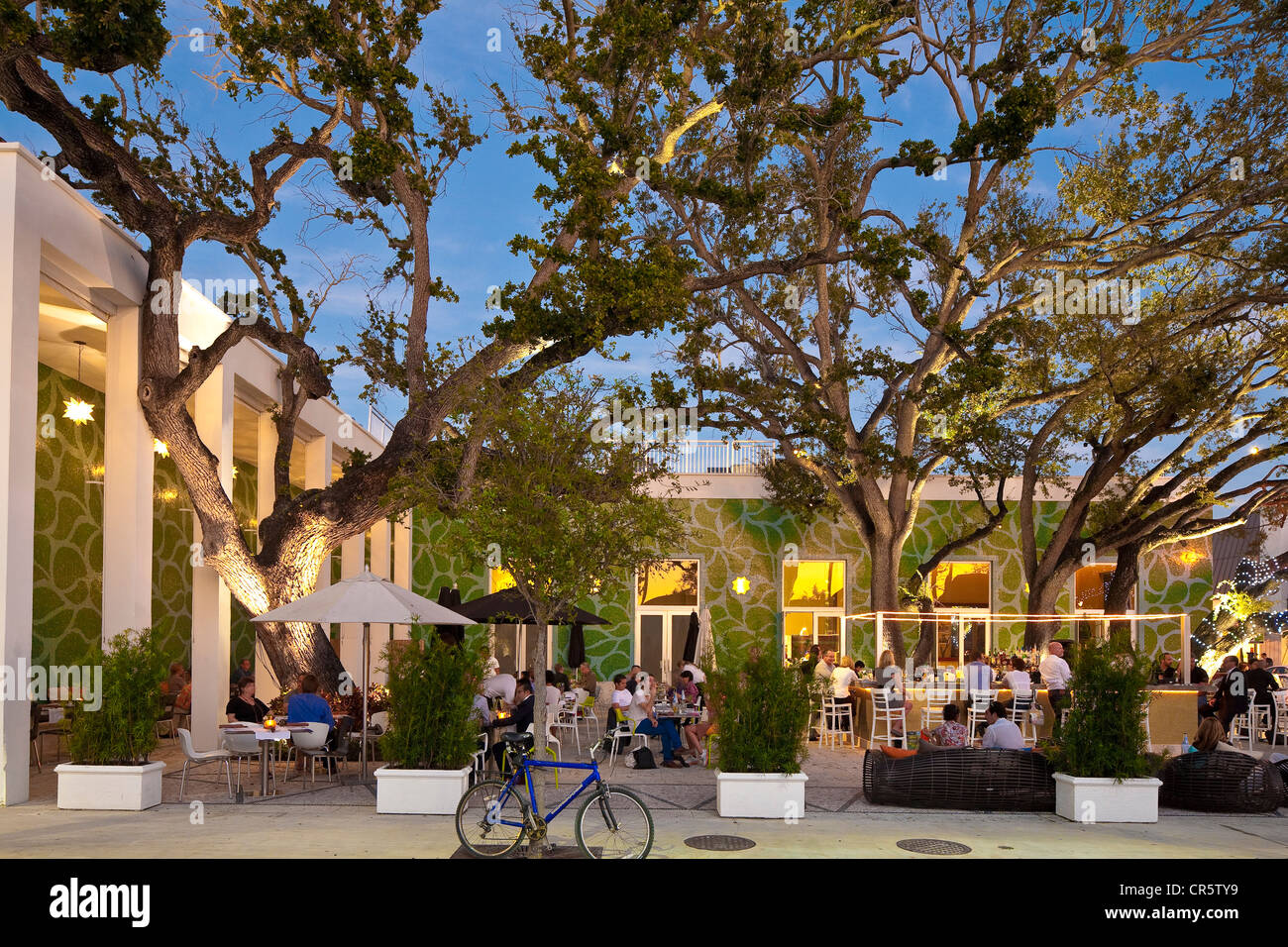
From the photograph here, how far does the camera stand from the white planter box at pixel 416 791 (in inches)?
376

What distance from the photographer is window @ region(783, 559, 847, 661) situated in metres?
24.8

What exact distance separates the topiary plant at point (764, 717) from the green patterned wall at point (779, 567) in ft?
49.7

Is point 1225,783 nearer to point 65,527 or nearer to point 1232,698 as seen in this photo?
point 1232,698

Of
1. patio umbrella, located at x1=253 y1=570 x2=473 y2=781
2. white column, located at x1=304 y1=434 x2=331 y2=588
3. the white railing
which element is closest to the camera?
patio umbrella, located at x1=253 y1=570 x2=473 y2=781

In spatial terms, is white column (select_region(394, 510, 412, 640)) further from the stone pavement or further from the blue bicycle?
the blue bicycle

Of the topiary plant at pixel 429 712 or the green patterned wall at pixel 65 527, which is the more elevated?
the green patterned wall at pixel 65 527

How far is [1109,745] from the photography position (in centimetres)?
964

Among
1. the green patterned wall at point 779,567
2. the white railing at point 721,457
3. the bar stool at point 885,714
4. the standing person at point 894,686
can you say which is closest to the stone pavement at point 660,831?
the bar stool at point 885,714

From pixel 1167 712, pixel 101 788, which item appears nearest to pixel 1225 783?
pixel 1167 712

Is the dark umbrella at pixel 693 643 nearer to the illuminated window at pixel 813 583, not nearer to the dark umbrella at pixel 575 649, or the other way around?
the dark umbrella at pixel 575 649

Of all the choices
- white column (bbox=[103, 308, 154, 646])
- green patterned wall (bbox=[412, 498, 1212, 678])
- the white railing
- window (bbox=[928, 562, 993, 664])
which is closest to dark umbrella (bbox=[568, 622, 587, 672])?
green patterned wall (bbox=[412, 498, 1212, 678])

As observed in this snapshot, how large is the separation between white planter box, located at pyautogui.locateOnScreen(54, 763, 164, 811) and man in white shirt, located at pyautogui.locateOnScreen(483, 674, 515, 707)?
15.4ft

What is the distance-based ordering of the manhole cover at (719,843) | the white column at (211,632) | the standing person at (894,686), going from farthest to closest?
the standing person at (894,686)
the white column at (211,632)
the manhole cover at (719,843)

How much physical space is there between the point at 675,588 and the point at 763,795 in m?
15.6
